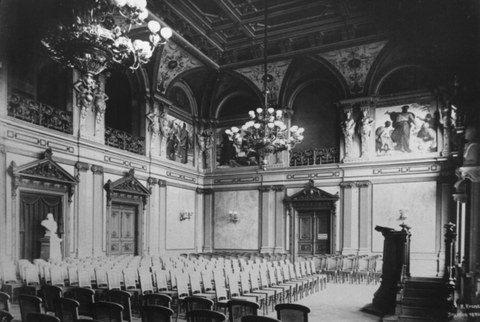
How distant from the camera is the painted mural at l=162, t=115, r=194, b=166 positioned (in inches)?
676

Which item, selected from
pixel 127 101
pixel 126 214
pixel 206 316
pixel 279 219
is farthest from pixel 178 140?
pixel 206 316

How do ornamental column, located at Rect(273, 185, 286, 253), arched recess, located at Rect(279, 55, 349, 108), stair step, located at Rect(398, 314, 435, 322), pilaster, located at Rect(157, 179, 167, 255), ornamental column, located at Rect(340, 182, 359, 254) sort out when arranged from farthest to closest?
ornamental column, located at Rect(273, 185, 286, 253), arched recess, located at Rect(279, 55, 349, 108), pilaster, located at Rect(157, 179, 167, 255), ornamental column, located at Rect(340, 182, 359, 254), stair step, located at Rect(398, 314, 435, 322)

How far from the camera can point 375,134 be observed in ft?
54.1

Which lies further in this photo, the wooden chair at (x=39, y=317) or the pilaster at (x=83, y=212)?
the pilaster at (x=83, y=212)

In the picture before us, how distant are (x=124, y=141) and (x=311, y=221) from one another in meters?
8.12

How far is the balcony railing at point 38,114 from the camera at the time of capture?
1081 centimetres

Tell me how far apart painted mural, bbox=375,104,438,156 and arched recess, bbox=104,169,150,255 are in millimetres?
9332

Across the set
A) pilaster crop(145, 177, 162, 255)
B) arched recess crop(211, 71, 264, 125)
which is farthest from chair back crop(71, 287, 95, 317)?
arched recess crop(211, 71, 264, 125)

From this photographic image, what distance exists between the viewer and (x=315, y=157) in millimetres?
17406

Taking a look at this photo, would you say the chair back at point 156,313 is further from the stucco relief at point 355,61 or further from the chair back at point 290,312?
the stucco relief at point 355,61

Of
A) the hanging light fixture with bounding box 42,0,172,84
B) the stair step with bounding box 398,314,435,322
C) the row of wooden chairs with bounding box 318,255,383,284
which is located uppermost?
the hanging light fixture with bounding box 42,0,172,84

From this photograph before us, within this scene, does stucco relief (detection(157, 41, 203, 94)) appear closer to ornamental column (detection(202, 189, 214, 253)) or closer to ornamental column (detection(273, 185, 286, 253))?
ornamental column (detection(202, 189, 214, 253))

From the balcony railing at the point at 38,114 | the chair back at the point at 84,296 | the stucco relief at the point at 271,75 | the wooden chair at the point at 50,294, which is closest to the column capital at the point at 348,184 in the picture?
the stucco relief at the point at 271,75

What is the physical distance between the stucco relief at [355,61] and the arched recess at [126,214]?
8808 mm
